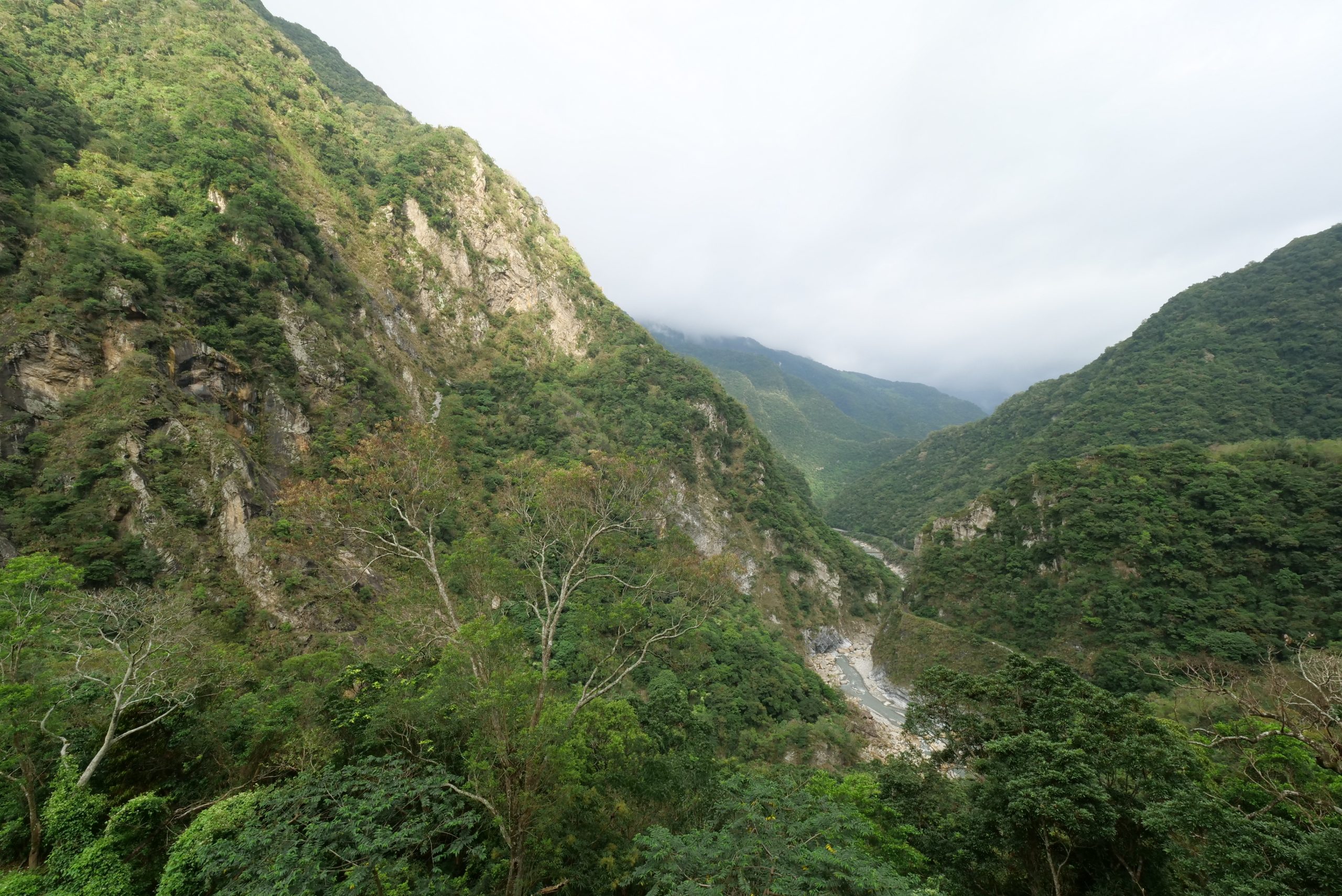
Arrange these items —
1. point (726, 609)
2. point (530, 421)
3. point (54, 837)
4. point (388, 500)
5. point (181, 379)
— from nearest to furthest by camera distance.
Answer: point (54, 837)
point (388, 500)
point (181, 379)
point (726, 609)
point (530, 421)

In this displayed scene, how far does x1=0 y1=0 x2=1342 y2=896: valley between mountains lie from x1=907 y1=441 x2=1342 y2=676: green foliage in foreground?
286 millimetres

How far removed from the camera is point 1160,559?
40.3 m

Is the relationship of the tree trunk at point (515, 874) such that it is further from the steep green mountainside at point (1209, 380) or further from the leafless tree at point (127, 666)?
the steep green mountainside at point (1209, 380)

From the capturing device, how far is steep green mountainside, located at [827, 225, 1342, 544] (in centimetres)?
5866

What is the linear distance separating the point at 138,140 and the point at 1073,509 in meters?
86.9

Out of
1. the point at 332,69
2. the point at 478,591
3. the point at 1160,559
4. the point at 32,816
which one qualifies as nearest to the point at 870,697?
the point at 1160,559

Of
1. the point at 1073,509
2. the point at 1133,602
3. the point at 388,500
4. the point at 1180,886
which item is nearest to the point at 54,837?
the point at 388,500

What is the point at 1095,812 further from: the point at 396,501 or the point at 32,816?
the point at 396,501

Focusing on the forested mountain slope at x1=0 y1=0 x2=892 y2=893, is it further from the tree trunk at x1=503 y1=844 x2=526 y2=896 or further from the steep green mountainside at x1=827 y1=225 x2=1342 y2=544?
the steep green mountainside at x1=827 y1=225 x2=1342 y2=544

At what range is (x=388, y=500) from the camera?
1571 cm

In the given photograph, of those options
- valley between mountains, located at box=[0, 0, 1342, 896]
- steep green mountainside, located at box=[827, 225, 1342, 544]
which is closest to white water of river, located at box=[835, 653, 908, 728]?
valley between mountains, located at box=[0, 0, 1342, 896]

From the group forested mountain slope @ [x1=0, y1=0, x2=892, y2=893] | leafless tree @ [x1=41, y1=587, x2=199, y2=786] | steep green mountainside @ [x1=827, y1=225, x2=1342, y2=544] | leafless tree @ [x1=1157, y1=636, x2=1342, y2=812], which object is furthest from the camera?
steep green mountainside @ [x1=827, y1=225, x2=1342, y2=544]

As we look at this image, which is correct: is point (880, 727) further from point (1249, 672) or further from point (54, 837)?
point (54, 837)

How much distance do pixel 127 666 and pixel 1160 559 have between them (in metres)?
64.8
